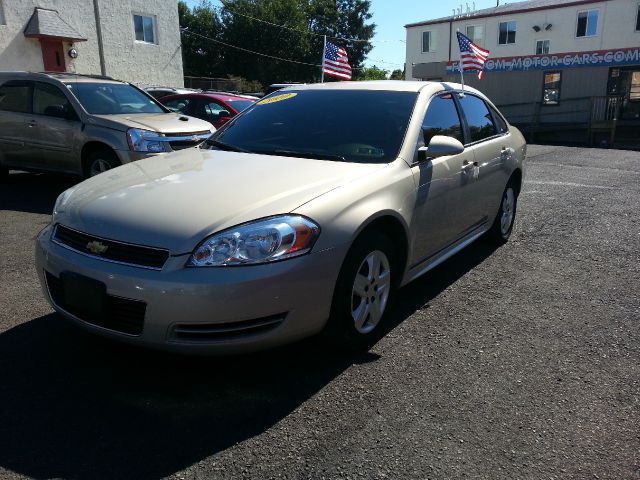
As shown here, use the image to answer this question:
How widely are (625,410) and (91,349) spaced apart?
291 centimetres

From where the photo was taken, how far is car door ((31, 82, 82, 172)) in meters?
7.34

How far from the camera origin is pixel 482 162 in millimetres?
4641

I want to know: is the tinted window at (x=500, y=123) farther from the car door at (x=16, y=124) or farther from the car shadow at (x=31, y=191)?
the car door at (x=16, y=124)

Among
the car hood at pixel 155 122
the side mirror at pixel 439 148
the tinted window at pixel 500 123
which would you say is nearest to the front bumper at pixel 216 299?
the side mirror at pixel 439 148

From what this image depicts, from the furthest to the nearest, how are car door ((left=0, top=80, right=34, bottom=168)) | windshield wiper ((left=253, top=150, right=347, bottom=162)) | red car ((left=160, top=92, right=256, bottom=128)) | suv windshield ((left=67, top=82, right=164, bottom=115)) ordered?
red car ((left=160, top=92, right=256, bottom=128))
car door ((left=0, top=80, right=34, bottom=168))
suv windshield ((left=67, top=82, right=164, bottom=115))
windshield wiper ((left=253, top=150, right=347, bottom=162))

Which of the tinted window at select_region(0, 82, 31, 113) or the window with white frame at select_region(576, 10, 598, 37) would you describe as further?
the window with white frame at select_region(576, 10, 598, 37)

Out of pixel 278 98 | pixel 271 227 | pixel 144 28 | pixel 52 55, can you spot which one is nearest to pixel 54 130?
pixel 278 98

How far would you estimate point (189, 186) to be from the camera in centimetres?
311

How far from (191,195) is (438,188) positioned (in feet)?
5.84

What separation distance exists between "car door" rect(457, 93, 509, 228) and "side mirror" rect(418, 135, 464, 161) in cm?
66

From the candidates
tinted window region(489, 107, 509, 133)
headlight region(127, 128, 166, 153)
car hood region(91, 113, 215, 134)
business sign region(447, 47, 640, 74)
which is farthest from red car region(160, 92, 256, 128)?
business sign region(447, 47, 640, 74)

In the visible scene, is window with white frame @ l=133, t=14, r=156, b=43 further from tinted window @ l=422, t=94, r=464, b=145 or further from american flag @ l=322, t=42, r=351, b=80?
tinted window @ l=422, t=94, r=464, b=145

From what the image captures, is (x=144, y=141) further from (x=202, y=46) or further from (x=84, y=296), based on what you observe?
(x=202, y=46)

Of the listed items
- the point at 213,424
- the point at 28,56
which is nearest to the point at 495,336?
the point at 213,424
